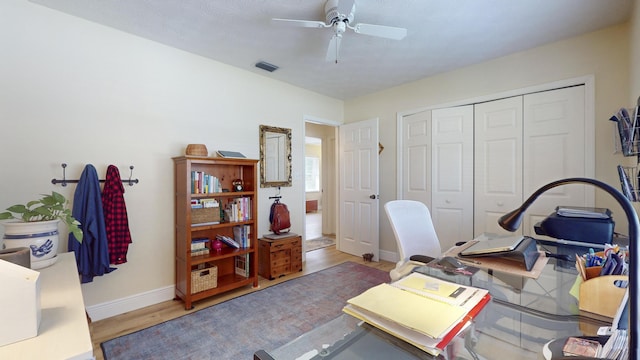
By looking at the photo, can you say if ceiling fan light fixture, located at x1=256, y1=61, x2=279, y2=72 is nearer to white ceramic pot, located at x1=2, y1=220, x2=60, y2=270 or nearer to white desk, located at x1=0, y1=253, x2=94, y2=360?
white ceramic pot, located at x1=2, y1=220, x2=60, y2=270

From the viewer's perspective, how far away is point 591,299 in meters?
0.88

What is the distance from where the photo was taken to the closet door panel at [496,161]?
9.48 feet

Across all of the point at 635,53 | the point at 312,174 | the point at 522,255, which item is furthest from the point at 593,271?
the point at 312,174

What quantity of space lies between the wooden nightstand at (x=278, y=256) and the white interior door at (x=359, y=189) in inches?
42.0

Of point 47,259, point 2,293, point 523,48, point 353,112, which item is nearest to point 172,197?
point 47,259

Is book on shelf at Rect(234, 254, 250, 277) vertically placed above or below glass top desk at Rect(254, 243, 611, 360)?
below

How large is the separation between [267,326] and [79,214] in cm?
172

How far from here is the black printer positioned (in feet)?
5.09

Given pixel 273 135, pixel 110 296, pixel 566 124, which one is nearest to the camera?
pixel 110 296

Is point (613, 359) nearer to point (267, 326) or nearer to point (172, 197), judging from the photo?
point (267, 326)

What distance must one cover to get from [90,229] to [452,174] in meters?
3.67

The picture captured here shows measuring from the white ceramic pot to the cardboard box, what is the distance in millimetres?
754

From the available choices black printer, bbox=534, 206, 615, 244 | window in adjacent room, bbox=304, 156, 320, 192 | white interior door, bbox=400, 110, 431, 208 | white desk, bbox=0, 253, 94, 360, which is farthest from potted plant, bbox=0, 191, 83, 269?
window in adjacent room, bbox=304, 156, 320, 192

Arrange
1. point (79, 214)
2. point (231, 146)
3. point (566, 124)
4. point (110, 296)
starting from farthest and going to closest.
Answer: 1. point (231, 146)
2. point (566, 124)
3. point (110, 296)
4. point (79, 214)
